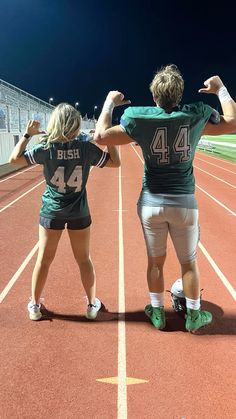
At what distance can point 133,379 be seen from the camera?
310 cm

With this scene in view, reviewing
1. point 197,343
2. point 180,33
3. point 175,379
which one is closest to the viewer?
point 175,379

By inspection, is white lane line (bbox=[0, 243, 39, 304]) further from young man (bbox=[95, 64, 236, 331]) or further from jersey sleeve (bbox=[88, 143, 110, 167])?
jersey sleeve (bbox=[88, 143, 110, 167])

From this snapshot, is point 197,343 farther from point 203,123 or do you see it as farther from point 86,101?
point 86,101

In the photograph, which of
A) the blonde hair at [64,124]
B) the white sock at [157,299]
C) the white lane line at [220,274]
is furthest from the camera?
the white lane line at [220,274]

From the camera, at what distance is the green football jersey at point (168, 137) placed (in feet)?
10.7

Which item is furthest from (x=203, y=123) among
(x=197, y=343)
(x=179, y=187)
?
(x=197, y=343)

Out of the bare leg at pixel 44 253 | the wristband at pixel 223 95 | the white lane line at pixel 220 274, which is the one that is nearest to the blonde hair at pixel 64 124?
the bare leg at pixel 44 253

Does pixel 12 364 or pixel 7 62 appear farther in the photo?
pixel 7 62

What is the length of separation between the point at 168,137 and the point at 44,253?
1.48 meters

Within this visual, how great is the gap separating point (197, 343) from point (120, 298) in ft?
3.82

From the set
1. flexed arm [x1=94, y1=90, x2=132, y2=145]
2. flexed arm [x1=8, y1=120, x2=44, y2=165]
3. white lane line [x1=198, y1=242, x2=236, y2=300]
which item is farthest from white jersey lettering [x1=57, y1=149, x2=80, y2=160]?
white lane line [x1=198, y1=242, x2=236, y2=300]

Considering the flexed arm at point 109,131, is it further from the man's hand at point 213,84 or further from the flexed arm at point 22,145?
the man's hand at point 213,84

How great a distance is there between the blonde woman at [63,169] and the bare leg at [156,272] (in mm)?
587

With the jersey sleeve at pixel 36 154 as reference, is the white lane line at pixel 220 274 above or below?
below
